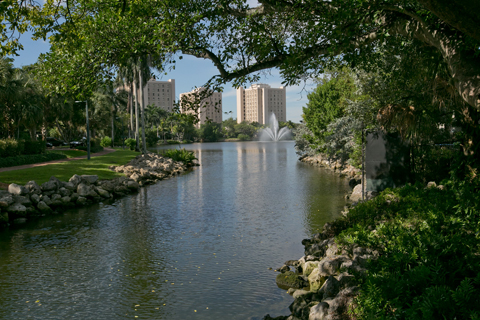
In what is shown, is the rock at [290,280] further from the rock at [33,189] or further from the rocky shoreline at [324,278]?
the rock at [33,189]

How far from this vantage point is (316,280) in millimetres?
8367

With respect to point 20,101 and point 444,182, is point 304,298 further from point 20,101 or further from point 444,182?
point 20,101

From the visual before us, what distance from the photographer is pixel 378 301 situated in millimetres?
5141

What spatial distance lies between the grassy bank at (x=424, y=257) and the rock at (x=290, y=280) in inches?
48.1

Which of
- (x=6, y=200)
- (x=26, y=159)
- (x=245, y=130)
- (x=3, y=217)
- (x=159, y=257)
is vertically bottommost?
(x=159, y=257)

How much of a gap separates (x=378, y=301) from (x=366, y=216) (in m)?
5.55

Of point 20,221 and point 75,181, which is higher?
point 75,181

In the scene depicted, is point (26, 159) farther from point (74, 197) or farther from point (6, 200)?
point (6, 200)

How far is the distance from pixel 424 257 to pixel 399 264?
0.38m

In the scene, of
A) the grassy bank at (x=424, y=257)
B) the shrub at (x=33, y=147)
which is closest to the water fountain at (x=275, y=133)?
the shrub at (x=33, y=147)

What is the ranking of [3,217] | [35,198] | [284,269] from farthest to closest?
[35,198] < [3,217] < [284,269]

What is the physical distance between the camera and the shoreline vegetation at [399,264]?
491 centimetres

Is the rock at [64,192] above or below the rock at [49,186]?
below

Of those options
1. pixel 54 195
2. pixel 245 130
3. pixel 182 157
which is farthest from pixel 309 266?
pixel 245 130
